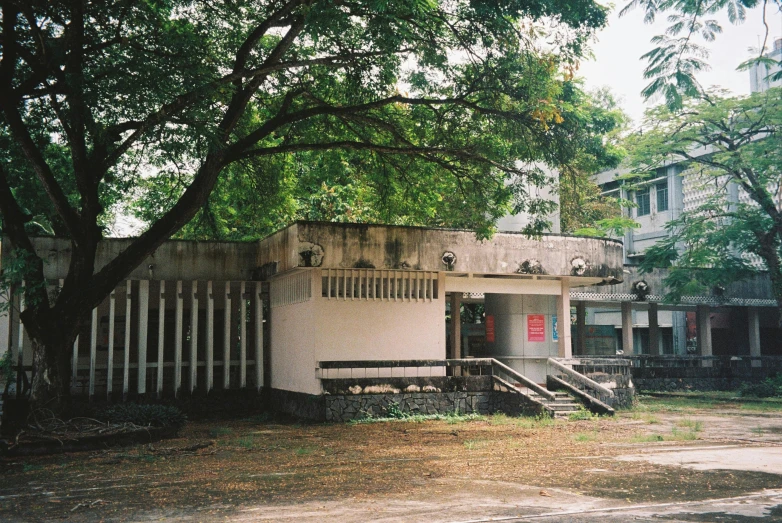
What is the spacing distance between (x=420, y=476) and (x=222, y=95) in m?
6.64

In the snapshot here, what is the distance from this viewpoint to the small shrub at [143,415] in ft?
42.8

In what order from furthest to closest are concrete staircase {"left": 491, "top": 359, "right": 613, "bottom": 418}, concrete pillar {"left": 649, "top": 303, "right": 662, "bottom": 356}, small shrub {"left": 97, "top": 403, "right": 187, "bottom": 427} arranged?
1. concrete pillar {"left": 649, "top": 303, "right": 662, "bottom": 356}
2. concrete staircase {"left": 491, "top": 359, "right": 613, "bottom": 418}
3. small shrub {"left": 97, "top": 403, "right": 187, "bottom": 427}

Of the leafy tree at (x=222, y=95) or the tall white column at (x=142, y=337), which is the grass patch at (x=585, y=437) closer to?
the leafy tree at (x=222, y=95)

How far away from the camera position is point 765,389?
2367cm

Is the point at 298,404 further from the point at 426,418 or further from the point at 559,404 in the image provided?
the point at 559,404

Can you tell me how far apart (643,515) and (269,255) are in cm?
1246

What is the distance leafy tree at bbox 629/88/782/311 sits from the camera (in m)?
23.7

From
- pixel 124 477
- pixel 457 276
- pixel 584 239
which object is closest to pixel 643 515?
pixel 124 477

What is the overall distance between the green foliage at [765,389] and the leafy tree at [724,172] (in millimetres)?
2746

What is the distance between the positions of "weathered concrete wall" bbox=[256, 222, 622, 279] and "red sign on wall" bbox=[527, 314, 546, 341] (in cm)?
146

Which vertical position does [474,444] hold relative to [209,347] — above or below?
below

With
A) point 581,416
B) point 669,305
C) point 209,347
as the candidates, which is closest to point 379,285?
point 209,347

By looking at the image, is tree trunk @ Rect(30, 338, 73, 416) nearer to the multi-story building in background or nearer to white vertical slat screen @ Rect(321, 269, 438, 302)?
white vertical slat screen @ Rect(321, 269, 438, 302)

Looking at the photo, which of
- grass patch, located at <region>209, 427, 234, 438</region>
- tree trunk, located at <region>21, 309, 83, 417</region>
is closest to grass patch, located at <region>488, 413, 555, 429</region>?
grass patch, located at <region>209, 427, 234, 438</region>
